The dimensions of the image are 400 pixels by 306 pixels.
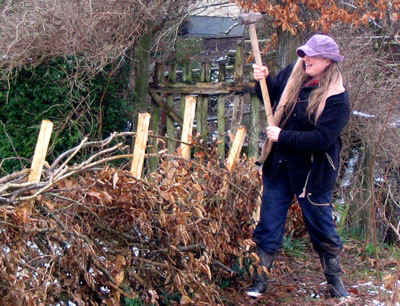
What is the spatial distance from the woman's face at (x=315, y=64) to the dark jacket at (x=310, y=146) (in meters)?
0.11


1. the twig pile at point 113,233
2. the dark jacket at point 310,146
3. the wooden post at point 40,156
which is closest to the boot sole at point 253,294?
the twig pile at point 113,233

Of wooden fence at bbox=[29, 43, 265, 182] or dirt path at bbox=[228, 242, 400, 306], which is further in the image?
wooden fence at bbox=[29, 43, 265, 182]

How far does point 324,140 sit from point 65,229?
175 centimetres

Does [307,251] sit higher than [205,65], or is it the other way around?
[205,65]

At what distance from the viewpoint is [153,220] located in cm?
369

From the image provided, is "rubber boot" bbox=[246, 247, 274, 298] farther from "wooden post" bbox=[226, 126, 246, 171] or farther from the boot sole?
"wooden post" bbox=[226, 126, 246, 171]

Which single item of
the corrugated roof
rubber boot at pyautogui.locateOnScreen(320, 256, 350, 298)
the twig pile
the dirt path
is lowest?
the dirt path

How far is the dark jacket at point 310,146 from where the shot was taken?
4.08 meters

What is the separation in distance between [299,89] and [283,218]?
2.90 ft

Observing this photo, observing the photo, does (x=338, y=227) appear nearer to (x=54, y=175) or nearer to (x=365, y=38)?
(x=365, y=38)

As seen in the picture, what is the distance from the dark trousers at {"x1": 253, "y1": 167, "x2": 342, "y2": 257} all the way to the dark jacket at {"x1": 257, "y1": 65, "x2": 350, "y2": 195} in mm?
62

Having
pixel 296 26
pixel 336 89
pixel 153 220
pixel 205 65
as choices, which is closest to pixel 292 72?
pixel 336 89

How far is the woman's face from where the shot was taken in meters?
4.15

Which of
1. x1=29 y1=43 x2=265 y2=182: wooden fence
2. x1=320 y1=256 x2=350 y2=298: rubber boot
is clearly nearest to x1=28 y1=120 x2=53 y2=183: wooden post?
x1=320 y1=256 x2=350 y2=298: rubber boot
